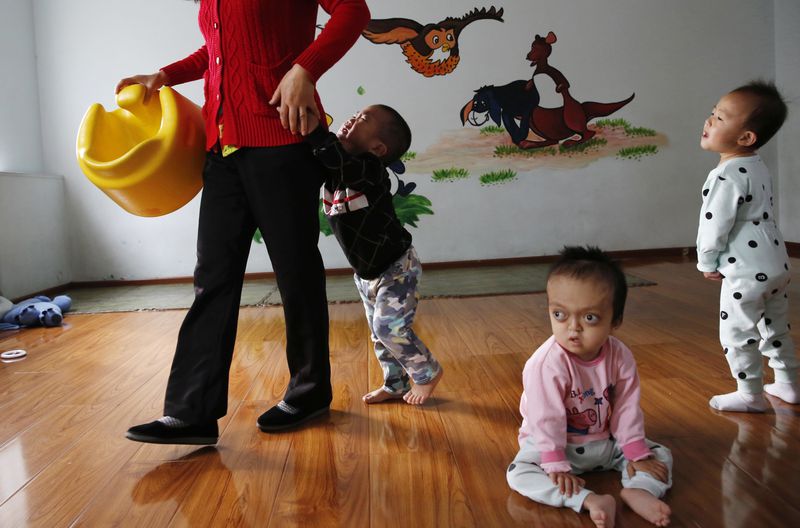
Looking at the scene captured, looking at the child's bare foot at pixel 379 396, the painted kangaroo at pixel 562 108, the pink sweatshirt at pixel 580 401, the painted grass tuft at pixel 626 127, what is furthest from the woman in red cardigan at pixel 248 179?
the painted grass tuft at pixel 626 127

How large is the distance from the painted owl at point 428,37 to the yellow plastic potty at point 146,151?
285cm

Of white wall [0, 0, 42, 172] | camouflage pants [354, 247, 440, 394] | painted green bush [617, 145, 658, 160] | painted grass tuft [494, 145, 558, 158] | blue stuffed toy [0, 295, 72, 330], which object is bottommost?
blue stuffed toy [0, 295, 72, 330]

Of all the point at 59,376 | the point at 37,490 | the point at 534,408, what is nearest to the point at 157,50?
the point at 59,376

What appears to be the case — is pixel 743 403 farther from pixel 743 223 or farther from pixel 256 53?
pixel 256 53

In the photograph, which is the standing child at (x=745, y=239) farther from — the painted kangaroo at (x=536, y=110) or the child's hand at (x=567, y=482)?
the painted kangaroo at (x=536, y=110)

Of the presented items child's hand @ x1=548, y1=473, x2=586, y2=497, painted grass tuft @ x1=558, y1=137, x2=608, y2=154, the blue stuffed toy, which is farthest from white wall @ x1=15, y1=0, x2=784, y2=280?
child's hand @ x1=548, y1=473, x2=586, y2=497

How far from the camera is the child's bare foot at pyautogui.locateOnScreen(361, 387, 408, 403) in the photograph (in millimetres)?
1664

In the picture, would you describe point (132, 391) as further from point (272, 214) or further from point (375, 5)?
point (375, 5)

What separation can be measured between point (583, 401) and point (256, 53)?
Answer: 94 cm

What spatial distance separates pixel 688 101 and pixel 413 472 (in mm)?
3879

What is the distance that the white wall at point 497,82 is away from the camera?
13.3 ft

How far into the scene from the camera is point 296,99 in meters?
1.24

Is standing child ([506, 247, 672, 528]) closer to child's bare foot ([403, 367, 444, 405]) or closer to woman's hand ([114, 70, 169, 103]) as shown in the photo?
child's bare foot ([403, 367, 444, 405])

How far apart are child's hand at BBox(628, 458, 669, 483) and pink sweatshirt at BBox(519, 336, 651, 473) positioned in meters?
0.02
